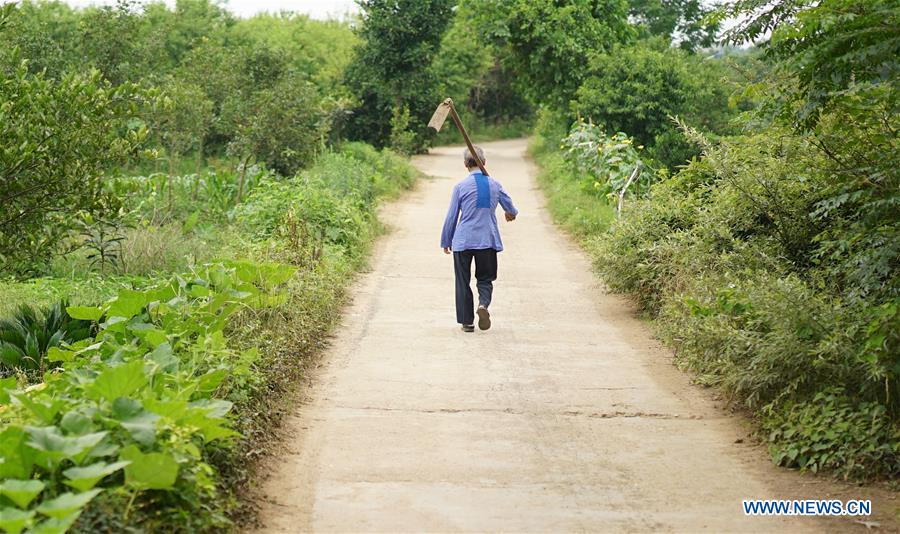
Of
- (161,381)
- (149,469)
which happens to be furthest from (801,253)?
(149,469)

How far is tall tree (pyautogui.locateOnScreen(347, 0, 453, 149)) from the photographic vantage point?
34.3 metres

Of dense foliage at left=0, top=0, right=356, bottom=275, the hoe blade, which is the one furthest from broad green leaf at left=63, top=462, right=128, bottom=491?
the hoe blade

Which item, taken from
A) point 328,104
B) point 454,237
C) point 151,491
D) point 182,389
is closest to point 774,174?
point 454,237

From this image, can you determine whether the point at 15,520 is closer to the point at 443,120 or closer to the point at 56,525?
the point at 56,525

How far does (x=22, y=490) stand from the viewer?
461cm

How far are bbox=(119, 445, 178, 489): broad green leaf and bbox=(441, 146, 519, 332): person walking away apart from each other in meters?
5.86

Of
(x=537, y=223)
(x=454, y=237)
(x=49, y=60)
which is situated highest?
(x=49, y=60)

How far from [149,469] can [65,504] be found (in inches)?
19.3

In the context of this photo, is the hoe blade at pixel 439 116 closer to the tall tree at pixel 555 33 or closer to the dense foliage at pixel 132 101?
the dense foliage at pixel 132 101

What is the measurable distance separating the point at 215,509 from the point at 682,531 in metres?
2.34

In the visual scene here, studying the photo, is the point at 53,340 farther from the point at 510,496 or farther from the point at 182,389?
the point at 510,496

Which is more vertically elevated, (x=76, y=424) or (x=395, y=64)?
(x=395, y=64)

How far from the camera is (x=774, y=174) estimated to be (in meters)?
10.4

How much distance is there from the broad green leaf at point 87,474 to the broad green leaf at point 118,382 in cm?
67
